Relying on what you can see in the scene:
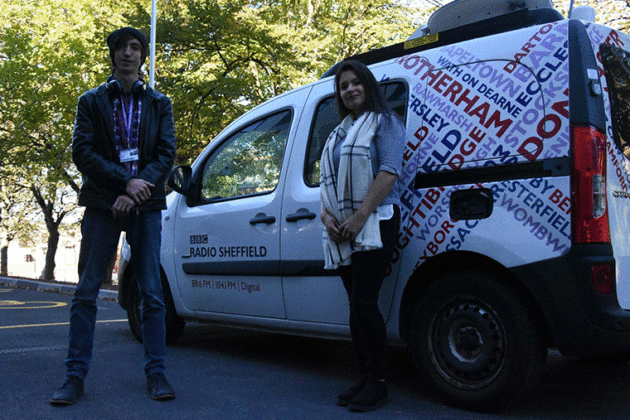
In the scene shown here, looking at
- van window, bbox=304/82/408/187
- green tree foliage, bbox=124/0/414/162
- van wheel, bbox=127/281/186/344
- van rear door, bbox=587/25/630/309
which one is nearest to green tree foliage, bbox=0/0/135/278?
green tree foliage, bbox=124/0/414/162

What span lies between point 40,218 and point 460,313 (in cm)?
3433

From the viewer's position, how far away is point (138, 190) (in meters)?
3.20

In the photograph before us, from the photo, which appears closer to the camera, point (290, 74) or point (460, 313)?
point (460, 313)

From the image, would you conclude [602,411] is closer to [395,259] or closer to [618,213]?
[618,213]

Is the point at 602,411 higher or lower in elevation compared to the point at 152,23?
lower

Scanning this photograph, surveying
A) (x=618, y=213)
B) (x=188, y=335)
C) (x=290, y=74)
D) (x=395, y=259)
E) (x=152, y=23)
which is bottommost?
(x=188, y=335)

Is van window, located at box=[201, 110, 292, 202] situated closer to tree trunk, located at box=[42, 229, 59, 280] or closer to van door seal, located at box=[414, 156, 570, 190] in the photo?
van door seal, located at box=[414, 156, 570, 190]

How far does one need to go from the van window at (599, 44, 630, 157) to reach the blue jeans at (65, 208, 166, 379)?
226 cm

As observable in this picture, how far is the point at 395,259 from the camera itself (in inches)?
130

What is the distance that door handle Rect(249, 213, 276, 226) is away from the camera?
158 inches

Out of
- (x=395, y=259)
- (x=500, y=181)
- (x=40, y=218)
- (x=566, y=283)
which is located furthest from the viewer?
(x=40, y=218)

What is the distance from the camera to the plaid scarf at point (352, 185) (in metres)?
3.04

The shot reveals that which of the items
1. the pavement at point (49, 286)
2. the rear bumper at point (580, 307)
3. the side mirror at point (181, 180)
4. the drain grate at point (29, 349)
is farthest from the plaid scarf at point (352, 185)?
the pavement at point (49, 286)

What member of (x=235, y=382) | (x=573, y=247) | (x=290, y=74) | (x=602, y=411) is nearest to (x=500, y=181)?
(x=573, y=247)
